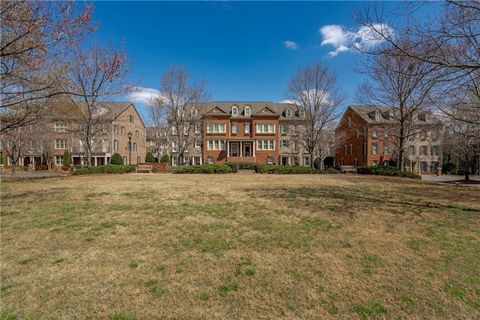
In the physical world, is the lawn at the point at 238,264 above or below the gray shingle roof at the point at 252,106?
below

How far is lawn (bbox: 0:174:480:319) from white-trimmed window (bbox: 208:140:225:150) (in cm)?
3091

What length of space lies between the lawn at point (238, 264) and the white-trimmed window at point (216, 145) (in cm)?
3091

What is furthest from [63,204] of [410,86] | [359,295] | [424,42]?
[410,86]

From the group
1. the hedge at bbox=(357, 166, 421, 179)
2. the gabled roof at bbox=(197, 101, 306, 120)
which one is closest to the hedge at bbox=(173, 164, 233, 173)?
the hedge at bbox=(357, 166, 421, 179)

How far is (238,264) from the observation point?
4.00 m

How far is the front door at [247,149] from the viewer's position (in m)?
38.4

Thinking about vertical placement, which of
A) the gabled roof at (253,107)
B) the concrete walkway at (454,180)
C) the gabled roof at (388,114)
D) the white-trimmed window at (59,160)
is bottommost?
the concrete walkway at (454,180)

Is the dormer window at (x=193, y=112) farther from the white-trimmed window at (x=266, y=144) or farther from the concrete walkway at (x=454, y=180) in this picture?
the concrete walkway at (x=454, y=180)

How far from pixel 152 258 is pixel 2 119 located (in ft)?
45.1

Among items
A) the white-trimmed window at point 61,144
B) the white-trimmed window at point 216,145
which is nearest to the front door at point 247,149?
the white-trimmed window at point 216,145

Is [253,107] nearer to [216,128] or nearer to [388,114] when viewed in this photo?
[216,128]

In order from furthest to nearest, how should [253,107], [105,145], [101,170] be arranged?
[253,107]
[105,145]
[101,170]

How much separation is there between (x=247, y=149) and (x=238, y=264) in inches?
1373

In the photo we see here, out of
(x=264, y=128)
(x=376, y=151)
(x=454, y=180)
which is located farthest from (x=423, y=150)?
(x=264, y=128)
